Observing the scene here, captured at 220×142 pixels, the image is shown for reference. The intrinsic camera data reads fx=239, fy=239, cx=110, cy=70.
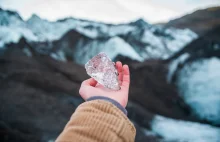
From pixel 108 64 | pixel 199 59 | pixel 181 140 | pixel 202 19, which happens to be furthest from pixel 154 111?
pixel 202 19

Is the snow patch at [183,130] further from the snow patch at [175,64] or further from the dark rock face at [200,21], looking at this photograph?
the dark rock face at [200,21]

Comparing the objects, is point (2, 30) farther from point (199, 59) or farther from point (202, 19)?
point (202, 19)

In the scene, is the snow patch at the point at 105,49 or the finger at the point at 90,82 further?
the snow patch at the point at 105,49

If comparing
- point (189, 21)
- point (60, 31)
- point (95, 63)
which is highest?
point (189, 21)

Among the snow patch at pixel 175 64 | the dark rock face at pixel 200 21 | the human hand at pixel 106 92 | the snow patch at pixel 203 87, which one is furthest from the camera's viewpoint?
the dark rock face at pixel 200 21

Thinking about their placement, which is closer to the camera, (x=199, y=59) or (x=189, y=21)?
(x=199, y=59)

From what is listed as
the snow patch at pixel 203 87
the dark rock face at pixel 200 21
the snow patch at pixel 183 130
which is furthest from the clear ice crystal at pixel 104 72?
the dark rock face at pixel 200 21
